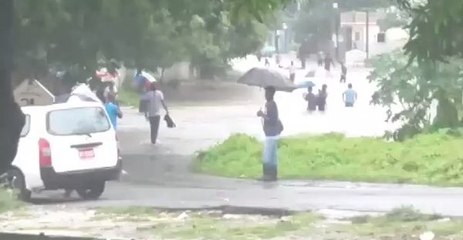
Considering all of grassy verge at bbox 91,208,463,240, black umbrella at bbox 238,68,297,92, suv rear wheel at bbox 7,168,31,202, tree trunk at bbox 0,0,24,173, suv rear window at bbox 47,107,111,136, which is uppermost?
tree trunk at bbox 0,0,24,173

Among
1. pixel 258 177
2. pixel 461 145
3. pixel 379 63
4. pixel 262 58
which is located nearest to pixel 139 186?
pixel 258 177

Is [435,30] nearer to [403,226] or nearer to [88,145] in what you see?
[403,226]

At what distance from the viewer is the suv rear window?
699 inches

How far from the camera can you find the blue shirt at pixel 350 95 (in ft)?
148

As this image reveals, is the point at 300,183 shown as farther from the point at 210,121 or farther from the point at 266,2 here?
the point at 210,121

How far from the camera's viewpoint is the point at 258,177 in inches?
854

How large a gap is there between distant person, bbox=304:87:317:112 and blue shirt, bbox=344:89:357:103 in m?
1.30

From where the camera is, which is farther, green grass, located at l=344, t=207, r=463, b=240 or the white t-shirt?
the white t-shirt

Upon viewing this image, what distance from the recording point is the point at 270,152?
20.6 meters

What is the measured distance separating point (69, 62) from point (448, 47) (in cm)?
1957

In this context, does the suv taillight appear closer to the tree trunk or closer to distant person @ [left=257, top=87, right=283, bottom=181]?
distant person @ [left=257, top=87, right=283, bottom=181]

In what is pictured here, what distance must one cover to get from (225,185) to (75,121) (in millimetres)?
3493

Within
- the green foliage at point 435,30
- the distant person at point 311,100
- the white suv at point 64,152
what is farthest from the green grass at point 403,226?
the distant person at point 311,100

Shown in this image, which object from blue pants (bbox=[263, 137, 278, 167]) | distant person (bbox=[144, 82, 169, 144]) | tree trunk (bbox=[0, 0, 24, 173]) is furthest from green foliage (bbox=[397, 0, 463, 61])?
distant person (bbox=[144, 82, 169, 144])
